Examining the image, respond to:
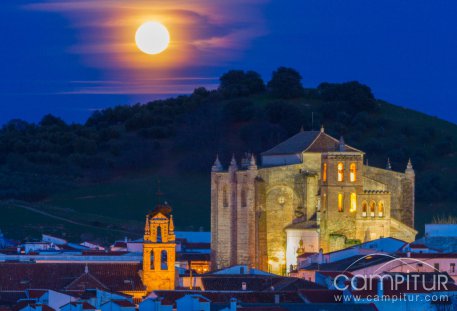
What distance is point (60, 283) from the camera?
220ft

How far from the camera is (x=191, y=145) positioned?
406 ft

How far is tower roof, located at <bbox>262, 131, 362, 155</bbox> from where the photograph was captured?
267 ft

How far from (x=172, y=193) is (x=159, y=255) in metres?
44.0

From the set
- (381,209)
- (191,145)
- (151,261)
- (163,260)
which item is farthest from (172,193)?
(151,261)

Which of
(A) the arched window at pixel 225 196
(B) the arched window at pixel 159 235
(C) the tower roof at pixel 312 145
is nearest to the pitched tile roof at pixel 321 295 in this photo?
(B) the arched window at pixel 159 235

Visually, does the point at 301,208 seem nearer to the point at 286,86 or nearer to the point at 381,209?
the point at 381,209

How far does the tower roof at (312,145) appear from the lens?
8125 cm

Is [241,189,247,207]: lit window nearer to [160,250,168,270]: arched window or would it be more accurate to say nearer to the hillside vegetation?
[160,250,168,270]: arched window

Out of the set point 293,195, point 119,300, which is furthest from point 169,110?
point 119,300

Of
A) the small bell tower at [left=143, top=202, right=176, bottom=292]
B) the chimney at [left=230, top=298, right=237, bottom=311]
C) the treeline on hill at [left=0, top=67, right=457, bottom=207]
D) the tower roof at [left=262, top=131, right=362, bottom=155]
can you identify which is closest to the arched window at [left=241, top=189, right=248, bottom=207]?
the tower roof at [left=262, top=131, right=362, bottom=155]

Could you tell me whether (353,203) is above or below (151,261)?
above

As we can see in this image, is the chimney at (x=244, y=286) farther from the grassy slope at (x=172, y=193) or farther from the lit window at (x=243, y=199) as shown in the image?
the grassy slope at (x=172, y=193)

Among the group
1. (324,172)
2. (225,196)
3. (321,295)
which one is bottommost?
(321,295)

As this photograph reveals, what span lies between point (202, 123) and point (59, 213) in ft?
78.1
